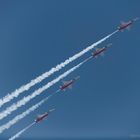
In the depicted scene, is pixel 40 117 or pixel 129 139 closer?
pixel 40 117

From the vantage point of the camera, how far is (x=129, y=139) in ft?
554

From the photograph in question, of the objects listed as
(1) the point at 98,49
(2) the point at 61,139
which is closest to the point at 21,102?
(1) the point at 98,49

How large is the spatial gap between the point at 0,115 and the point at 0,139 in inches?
3531

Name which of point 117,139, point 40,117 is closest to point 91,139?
point 117,139

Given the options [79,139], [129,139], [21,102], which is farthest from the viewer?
[79,139]

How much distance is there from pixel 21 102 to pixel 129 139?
68.2 metres

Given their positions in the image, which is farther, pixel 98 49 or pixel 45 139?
pixel 45 139

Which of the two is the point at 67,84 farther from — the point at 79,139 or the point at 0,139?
the point at 0,139

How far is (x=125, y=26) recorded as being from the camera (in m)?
113

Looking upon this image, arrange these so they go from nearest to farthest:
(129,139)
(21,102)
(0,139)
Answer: (21,102)
(129,139)
(0,139)

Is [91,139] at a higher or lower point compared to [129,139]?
higher

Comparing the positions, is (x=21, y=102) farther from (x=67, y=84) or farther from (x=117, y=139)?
(x=117, y=139)

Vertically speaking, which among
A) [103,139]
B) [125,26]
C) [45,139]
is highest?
[45,139]

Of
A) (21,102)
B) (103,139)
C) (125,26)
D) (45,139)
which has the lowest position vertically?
(21,102)
